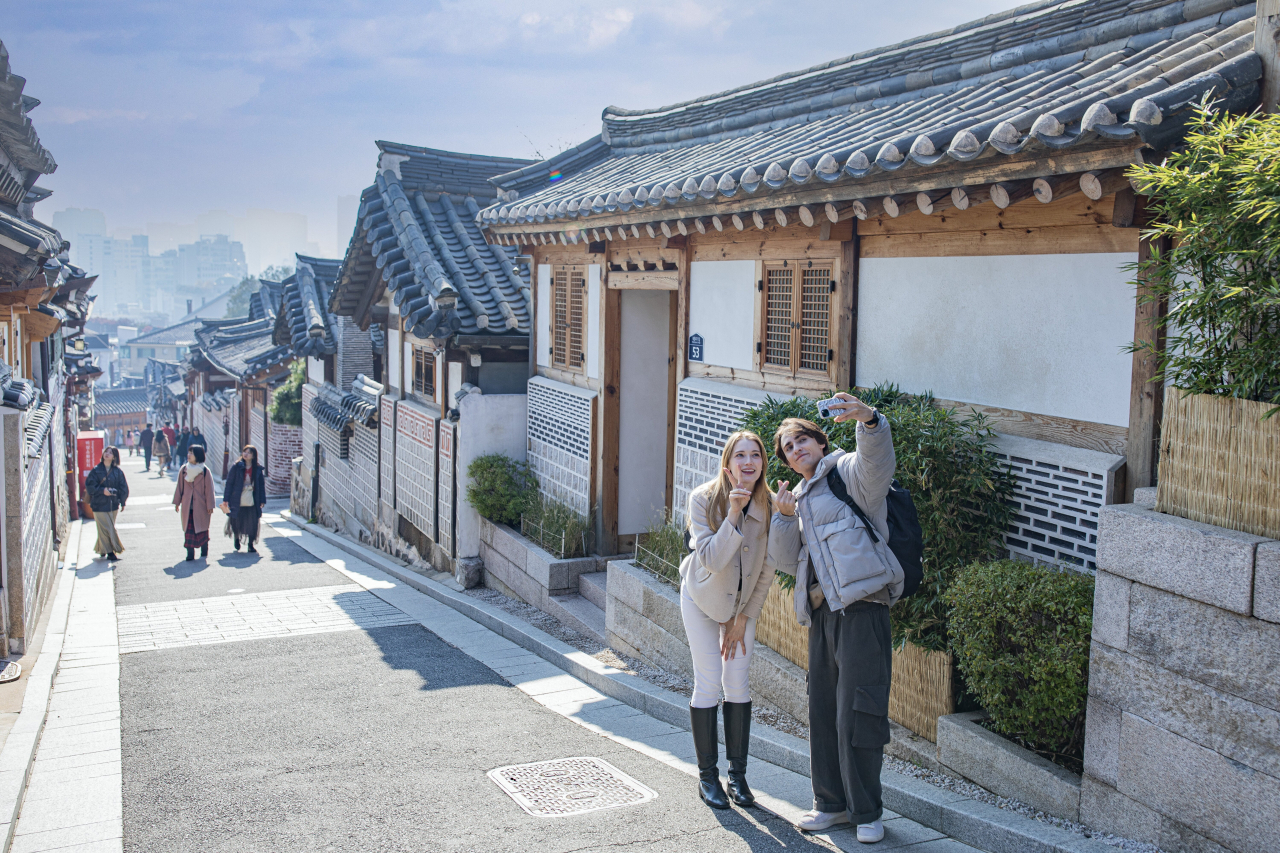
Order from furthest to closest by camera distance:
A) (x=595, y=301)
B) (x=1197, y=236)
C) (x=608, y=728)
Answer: (x=595, y=301) → (x=608, y=728) → (x=1197, y=236)

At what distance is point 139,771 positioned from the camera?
20.4 feet

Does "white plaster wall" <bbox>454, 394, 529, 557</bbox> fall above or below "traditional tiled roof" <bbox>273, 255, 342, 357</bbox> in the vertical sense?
below

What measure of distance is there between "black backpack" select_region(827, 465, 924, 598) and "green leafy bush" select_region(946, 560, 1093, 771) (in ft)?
1.66

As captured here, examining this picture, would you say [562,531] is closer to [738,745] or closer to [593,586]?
[593,586]

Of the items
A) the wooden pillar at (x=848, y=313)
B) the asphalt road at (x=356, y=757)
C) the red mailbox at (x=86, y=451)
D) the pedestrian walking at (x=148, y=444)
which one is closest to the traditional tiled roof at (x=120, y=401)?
the pedestrian walking at (x=148, y=444)

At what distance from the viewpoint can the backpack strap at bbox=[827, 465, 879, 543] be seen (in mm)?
4566

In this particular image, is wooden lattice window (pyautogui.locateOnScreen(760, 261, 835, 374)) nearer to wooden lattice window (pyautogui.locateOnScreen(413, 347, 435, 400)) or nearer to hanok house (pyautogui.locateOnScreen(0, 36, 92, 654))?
hanok house (pyautogui.locateOnScreen(0, 36, 92, 654))

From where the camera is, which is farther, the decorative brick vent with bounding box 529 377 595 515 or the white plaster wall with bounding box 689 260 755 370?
the decorative brick vent with bounding box 529 377 595 515

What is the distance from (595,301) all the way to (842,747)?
737 centimetres

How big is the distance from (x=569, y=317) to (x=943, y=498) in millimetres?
6876

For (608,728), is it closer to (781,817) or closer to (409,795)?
(409,795)

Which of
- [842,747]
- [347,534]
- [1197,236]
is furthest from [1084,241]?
[347,534]

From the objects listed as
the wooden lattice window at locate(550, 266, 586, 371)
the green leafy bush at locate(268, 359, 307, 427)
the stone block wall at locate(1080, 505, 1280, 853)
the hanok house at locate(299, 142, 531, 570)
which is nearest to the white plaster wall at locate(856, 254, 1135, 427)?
the stone block wall at locate(1080, 505, 1280, 853)

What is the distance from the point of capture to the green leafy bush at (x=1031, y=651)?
4.57 m
